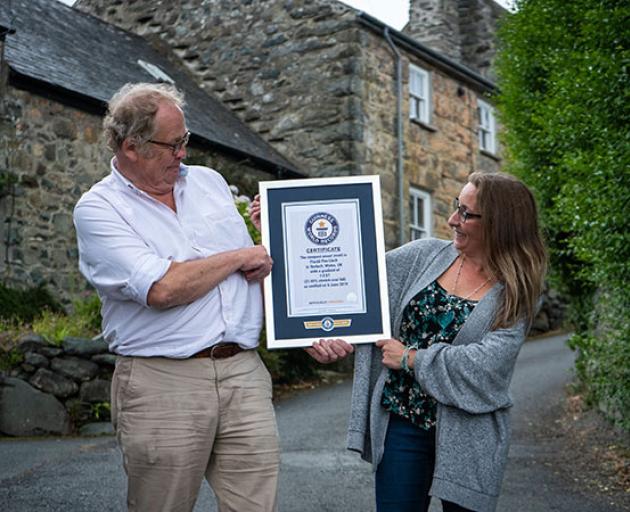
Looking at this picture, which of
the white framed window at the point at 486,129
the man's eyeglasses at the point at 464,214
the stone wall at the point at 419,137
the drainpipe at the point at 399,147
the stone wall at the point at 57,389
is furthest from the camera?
the white framed window at the point at 486,129

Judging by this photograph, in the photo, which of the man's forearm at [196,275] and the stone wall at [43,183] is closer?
the man's forearm at [196,275]

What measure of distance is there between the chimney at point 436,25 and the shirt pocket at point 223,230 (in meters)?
21.6

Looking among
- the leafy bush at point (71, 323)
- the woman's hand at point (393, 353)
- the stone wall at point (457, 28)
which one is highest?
the stone wall at point (457, 28)

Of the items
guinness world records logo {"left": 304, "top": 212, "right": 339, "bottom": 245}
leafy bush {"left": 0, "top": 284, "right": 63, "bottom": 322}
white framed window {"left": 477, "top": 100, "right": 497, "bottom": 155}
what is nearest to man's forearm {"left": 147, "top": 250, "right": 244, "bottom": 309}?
guinness world records logo {"left": 304, "top": 212, "right": 339, "bottom": 245}

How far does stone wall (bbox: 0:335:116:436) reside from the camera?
926 cm

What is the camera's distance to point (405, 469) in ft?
11.0

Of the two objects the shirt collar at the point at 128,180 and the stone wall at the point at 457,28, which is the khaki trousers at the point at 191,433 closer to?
the shirt collar at the point at 128,180

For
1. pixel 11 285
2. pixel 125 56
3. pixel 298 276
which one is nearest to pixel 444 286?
pixel 298 276

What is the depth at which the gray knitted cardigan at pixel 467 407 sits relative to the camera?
3266 mm

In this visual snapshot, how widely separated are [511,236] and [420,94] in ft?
50.1

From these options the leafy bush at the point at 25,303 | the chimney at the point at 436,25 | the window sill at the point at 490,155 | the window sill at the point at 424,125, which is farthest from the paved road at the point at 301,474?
the chimney at the point at 436,25

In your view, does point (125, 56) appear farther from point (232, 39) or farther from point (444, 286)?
point (444, 286)

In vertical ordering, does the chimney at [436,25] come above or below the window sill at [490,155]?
above

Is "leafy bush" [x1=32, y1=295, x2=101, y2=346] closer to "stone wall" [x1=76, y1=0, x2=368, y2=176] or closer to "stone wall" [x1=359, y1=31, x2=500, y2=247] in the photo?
"stone wall" [x1=76, y1=0, x2=368, y2=176]
